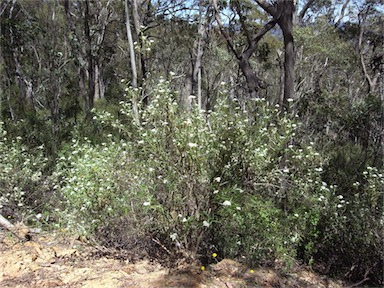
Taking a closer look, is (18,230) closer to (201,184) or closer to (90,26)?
(201,184)

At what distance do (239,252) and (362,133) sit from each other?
932 centimetres

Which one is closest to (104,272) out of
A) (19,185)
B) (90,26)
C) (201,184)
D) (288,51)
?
→ (201,184)

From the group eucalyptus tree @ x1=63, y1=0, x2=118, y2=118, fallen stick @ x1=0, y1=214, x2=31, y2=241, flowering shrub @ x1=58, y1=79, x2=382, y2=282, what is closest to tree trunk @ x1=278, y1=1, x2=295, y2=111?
flowering shrub @ x1=58, y1=79, x2=382, y2=282

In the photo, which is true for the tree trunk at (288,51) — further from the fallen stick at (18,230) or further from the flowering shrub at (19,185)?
the flowering shrub at (19,185)

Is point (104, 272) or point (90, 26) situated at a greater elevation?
point (90, 26)

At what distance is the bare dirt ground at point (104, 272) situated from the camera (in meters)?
2.97

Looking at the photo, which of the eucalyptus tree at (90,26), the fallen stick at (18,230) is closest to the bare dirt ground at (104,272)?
the fallen stick at (18,230)

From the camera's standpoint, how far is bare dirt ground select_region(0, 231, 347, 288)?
117 inches

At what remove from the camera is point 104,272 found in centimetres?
320

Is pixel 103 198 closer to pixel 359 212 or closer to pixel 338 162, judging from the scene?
pixel 359 212

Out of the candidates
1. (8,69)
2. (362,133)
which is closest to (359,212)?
(362,133)

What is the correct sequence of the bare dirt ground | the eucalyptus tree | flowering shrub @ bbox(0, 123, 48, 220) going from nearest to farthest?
the bare dirt ground, flowering shrub @ bbox(0, 123, 48, 220), the eucalyptus tree

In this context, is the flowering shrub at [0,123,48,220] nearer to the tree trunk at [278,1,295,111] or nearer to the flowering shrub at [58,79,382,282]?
the flowering shrub at [58,79,382,282]

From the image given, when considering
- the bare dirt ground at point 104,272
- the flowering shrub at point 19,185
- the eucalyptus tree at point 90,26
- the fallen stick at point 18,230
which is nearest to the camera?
the bare dirt ground at point 104,272
